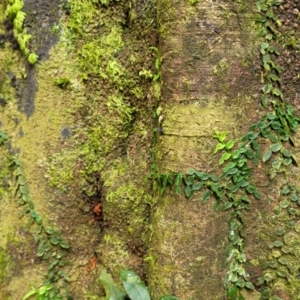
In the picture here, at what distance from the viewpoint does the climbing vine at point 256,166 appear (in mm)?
1826

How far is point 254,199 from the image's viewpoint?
1.86 metres

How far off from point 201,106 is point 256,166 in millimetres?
306

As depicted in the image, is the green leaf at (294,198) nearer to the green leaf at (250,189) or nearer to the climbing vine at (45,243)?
the green leaf at (250,189)

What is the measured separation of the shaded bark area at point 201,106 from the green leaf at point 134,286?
0.25 ft

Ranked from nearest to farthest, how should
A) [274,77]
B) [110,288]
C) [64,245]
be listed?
[274,77]
[110,288]
[64,245]

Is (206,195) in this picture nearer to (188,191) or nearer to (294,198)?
(188,191)

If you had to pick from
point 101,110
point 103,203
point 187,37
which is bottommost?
point 103,203

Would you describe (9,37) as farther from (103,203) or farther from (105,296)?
(105,296)

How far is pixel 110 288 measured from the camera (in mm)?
1980

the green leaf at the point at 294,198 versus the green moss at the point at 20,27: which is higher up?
the green moss at the point at 20,27

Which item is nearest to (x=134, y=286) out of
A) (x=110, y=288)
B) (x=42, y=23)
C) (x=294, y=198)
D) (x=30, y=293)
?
(x=110, y=288)

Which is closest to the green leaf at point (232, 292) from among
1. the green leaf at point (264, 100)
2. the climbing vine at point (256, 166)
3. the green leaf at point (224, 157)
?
the climbing vine at point (256, 166)

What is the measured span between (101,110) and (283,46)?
2.57 ft

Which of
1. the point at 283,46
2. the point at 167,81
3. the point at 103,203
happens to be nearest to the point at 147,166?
the point at 103,203
